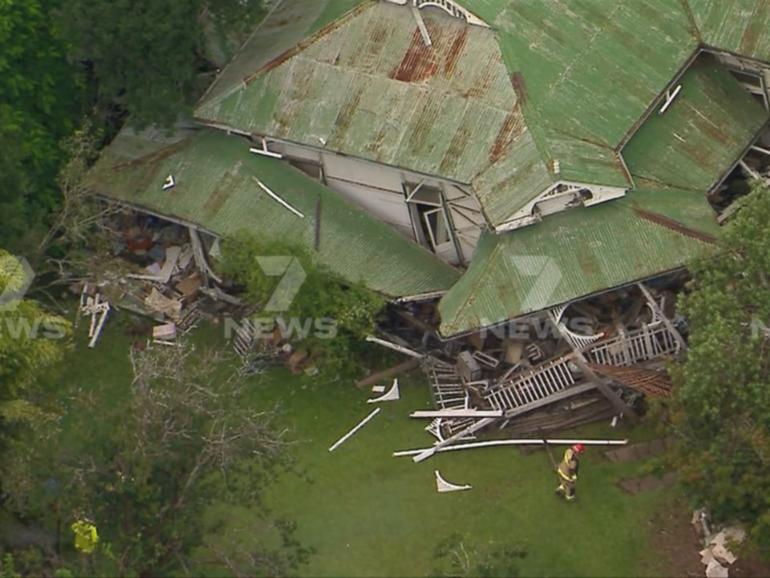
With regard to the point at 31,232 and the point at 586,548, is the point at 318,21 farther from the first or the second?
the point at 586,548

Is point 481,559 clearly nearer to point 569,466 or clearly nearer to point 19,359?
point 569,466

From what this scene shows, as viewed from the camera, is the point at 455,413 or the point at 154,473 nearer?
the point at 154,473

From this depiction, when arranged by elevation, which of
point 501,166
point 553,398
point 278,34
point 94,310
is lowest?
point 94,310

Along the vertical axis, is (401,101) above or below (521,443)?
above

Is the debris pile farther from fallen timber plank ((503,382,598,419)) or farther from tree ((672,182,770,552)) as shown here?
tree ((672,182,770,552))

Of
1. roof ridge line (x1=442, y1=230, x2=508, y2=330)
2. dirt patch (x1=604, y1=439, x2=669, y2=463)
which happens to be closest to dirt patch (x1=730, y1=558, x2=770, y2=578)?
dirt patch (x1=604, y1=439, x2=669, y2=463)

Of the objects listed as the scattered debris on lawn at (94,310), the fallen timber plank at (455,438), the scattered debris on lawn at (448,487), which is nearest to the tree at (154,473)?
the scattered debris on lawn at (448,487)

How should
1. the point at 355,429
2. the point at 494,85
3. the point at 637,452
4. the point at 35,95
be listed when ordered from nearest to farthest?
the point at 637,452 → the point at 494,85 → the point at 355,429 → the point at 35,95

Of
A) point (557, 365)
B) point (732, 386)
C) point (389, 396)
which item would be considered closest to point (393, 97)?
point (389, 396)
